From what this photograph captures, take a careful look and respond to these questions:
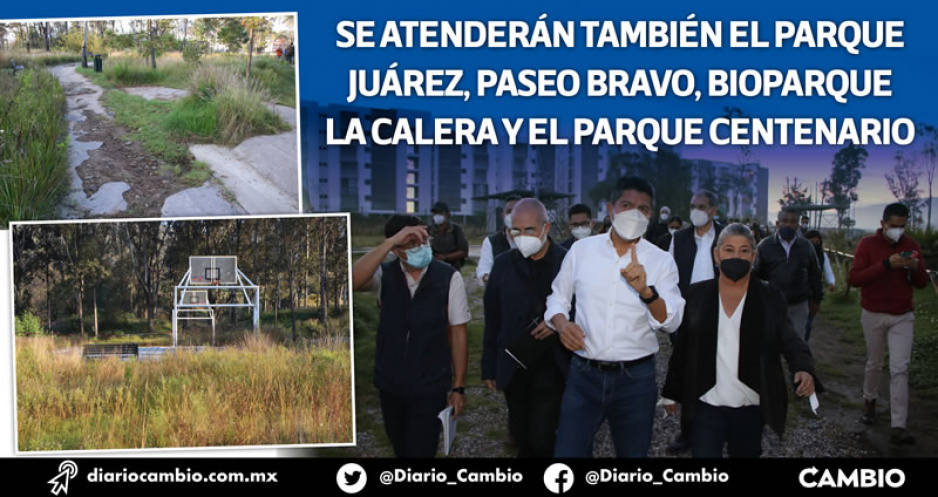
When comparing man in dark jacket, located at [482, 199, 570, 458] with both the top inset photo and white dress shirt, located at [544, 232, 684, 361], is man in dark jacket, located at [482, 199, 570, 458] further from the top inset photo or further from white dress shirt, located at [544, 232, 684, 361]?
the top inset photo

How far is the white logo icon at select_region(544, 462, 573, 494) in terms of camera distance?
4629 mm

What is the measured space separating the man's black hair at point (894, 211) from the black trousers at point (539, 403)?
3211 millimetres

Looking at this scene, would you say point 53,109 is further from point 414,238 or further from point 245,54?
point 414,238

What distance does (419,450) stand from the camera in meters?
4.40

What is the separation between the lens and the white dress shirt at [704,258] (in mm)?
6059

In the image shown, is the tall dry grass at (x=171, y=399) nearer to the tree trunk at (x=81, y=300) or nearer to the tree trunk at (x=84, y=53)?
the tree trunk at (x=81, y=300)

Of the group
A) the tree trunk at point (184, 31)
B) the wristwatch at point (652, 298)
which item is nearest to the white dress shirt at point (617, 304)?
the wristwatch at point (652, 298)

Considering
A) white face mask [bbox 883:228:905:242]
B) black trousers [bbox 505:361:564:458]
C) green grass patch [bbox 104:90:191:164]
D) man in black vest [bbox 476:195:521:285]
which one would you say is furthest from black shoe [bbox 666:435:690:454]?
green grass patch [bbox 104:90:191:164]

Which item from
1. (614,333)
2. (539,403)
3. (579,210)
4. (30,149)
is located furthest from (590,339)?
(30,149)

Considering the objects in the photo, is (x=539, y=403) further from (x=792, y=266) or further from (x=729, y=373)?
(x=792, y=266)

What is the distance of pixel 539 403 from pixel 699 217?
8.32 feet

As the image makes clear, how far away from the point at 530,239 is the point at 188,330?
8.46 ft

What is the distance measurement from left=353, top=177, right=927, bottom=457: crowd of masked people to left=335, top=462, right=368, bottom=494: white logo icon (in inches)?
28.5

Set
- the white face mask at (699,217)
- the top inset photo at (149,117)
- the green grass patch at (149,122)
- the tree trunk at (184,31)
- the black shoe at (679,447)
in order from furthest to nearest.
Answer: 1. the green grass patch at (149,122)
2. the tree trunk at (184,31)
3. the top inset photo at (149,117)
4. the white face mask at (699,217)
5. the black shoe at (679,447)
